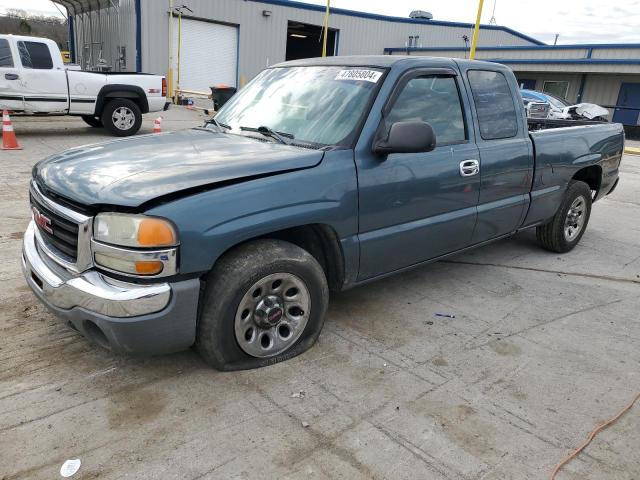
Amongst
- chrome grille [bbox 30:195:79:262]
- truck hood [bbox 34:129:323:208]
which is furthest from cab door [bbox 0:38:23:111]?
chrome grille [bbox 30:195:79:262]

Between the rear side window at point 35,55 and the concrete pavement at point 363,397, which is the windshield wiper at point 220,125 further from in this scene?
the rear side window at point 35,55

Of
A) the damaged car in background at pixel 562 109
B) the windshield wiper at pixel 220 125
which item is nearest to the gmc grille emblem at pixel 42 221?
the windshield wiper at pixel 220 125

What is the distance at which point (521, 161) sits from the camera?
4.46m

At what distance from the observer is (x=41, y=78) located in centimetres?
1114

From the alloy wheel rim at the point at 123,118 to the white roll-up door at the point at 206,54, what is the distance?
12.3 m

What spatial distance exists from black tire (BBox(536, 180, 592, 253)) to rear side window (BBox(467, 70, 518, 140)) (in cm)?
128

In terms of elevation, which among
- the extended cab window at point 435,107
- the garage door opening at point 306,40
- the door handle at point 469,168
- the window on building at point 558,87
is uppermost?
the garage door opening at point 306,40

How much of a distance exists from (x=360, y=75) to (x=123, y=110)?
392 inches

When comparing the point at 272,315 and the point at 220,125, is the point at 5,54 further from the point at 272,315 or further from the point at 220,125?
the point at 272,315

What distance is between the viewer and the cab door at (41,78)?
11000 millimetres

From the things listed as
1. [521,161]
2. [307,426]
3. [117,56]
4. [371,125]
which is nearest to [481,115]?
[521,161]

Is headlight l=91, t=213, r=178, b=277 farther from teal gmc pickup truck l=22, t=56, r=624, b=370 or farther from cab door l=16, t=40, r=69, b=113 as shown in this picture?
cab door l=16, t=40, r=69, b=113

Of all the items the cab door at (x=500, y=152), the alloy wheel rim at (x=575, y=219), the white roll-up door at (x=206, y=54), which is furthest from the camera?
the white roll-up door at (x=206, y=54)

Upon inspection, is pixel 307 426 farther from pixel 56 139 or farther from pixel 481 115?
pixel 56 139
